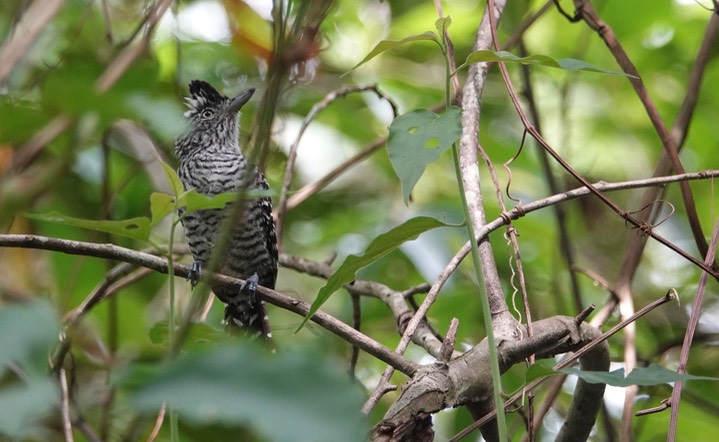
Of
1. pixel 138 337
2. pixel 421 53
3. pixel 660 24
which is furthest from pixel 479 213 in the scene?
pixel 421 53

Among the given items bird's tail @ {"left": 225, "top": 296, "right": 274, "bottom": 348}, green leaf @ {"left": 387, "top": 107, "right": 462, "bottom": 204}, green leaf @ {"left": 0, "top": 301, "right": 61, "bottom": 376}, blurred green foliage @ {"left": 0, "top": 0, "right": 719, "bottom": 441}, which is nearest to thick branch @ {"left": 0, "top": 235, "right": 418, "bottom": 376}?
blurred green foliage @ {"left": 0, "top": 0, "right": 719, "bottom": 441}

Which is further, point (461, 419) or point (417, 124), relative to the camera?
point (461, 419)

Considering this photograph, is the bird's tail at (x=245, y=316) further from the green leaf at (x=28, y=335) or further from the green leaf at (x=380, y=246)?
the green leaf at (x=28, y=335)

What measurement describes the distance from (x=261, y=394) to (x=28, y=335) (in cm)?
23

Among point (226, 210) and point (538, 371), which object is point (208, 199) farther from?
point (226, 210)

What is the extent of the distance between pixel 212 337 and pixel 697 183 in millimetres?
3144

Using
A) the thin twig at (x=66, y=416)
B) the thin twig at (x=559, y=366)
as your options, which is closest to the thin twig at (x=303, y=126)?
the thin twig at (x=66, y=416)

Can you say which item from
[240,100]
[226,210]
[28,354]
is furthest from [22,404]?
[240,100]

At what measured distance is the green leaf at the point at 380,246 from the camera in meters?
1.57

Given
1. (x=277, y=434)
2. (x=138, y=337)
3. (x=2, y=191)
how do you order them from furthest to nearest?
(x=138, y=337)
(x=2, y=191)
(x=277, y=434)

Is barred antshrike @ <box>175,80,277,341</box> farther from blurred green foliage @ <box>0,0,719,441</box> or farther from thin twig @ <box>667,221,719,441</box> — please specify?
thin twig @ <box>667,221,719,441</box>

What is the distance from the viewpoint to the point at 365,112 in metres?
4.62

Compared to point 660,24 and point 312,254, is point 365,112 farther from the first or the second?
point 660,24

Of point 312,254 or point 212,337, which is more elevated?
point 312,254
